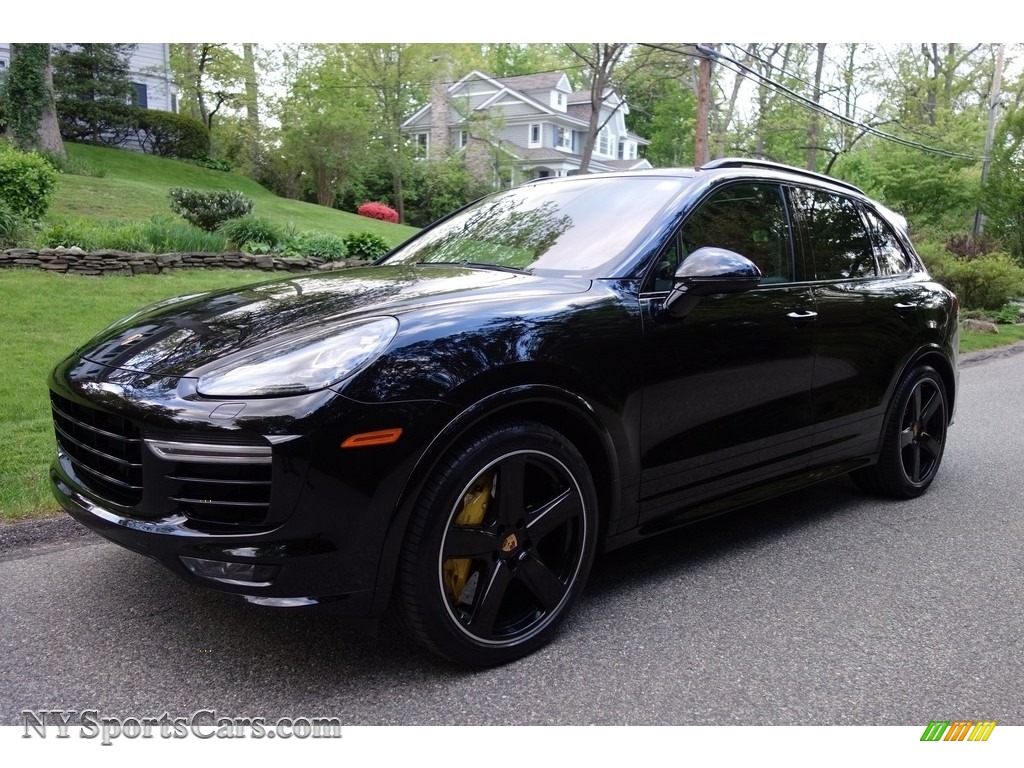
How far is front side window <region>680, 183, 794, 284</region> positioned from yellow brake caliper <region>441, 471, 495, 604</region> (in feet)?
4.42

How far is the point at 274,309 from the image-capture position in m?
3.07

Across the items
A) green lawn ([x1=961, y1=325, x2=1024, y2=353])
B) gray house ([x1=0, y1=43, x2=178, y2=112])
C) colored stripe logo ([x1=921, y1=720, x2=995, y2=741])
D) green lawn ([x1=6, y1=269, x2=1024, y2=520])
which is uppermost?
gray house ([x1=0, y1=43, x2=178, y2=112])

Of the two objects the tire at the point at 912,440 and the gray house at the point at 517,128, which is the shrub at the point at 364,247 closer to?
the tire at the point at 912,440

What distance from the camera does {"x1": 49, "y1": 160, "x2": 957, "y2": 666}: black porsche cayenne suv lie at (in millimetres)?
2512

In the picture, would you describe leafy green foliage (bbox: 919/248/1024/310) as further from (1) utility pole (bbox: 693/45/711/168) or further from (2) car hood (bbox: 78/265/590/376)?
(2) car hood (bbox: 78/265/590/376)

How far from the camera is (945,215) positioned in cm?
2812

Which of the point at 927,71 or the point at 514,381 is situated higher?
the point at 927,71

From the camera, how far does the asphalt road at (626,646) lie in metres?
2.69

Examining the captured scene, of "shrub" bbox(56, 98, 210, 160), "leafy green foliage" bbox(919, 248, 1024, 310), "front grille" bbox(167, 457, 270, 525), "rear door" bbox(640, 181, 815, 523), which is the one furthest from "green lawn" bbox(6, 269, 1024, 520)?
"shrub" bbox(56, 98, 210, 160)

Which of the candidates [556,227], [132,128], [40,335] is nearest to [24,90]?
[132,128]

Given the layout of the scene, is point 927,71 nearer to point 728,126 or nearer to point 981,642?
point 728,126

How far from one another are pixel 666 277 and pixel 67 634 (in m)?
2.60

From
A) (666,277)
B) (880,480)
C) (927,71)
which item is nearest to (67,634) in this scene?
(666,277)

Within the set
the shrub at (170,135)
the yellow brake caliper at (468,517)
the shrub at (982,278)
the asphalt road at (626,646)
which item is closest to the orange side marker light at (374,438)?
the yellow brake caliper at (468,517)
